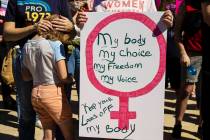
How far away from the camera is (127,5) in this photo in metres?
3.77

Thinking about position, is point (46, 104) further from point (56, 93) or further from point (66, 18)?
point (66, 18)

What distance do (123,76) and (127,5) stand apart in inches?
23.1

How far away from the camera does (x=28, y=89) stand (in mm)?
3793

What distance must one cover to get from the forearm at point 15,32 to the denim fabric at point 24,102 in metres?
0.19

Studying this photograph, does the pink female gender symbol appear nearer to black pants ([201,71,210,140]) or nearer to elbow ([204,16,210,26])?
black pants ([201,71,210,140])

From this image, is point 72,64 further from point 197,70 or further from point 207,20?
point 207,20

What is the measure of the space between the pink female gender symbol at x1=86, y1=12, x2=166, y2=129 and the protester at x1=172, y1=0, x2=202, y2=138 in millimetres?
980

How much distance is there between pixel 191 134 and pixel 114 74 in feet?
6.47

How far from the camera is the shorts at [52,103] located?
356 cm

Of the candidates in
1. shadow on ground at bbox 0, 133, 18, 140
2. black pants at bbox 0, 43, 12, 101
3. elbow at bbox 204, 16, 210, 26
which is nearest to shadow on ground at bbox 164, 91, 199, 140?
shadow on ground at bbox 0, 133, 18, 140

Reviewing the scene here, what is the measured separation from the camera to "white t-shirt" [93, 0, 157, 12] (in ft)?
12.3

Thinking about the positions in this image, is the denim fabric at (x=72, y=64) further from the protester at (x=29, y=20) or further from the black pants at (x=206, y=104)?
the black pants at (x=206, y=104)

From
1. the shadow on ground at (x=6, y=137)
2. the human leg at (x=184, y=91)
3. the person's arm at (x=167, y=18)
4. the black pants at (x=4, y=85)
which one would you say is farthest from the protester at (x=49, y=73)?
the black pants at (x=4, y=85)

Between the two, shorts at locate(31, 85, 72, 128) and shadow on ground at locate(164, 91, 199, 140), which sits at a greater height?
shorts at locate(31, 85, 72, 128)
